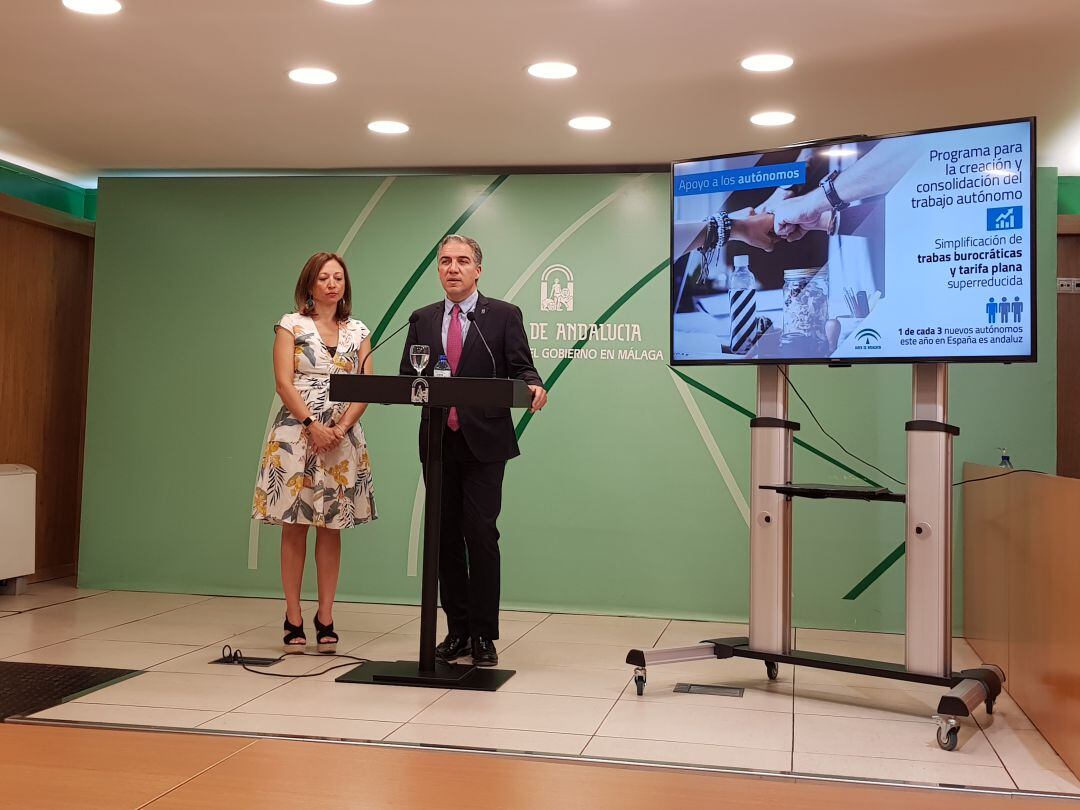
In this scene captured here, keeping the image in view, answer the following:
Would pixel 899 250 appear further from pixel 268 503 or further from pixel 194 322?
pixel 194 322

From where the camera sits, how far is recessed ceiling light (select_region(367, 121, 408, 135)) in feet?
16.6

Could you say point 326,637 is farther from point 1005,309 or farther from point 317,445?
point 1005,309

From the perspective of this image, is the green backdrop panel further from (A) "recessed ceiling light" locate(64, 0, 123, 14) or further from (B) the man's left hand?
(A) "recessed ceiling light" locate(64, 0, 123, 14)

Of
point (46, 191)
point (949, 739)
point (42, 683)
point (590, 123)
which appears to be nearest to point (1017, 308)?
point (949, 739)

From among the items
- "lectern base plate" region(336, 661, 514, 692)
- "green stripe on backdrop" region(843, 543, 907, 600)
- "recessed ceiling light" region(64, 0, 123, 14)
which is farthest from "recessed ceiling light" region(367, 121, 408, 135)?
"green stripe on backdrop" region(843, 543, 907, 600)

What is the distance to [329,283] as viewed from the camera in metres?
4.34

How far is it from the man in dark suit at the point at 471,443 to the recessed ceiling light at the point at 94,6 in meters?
1.39

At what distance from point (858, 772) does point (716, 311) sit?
5.45ft

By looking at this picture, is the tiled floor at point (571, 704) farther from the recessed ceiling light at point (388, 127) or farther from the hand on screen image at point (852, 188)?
the recessed ceiling light at point (388, 127)

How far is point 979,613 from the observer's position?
4688 millimetres

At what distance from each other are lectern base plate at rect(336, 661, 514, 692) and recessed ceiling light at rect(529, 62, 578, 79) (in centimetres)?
230

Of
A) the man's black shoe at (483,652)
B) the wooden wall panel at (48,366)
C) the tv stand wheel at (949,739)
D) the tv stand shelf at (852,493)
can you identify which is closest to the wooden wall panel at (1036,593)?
the tv stand wheel at (949,739)

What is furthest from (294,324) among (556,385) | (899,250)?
(899,250)

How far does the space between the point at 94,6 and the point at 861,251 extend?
2719 mm
